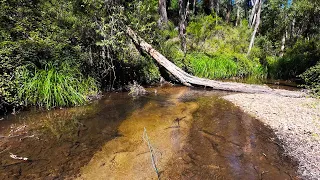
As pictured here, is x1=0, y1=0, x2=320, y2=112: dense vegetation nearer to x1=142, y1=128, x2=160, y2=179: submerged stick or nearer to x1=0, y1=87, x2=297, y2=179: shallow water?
x1=0, y1=87, x2=297, y2=179: shallow water

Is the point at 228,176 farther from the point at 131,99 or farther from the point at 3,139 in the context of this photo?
the point at 131,99

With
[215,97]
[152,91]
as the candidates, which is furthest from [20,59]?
[215,97]

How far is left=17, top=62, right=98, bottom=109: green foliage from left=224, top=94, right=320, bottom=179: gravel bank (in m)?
5.01

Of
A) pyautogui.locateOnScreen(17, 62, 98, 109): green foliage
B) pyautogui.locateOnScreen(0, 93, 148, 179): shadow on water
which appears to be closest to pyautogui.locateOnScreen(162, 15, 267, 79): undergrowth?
pyautogui.locateOnScreen(17, 62, 98, 109): green foliage

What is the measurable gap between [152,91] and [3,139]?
18.5 ft

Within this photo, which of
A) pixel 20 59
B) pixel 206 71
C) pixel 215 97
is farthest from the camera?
pixel 206 71

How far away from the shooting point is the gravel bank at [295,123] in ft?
12.4

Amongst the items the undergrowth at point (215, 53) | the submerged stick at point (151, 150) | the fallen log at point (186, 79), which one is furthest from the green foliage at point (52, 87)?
the undergrowth at point (215, 53)

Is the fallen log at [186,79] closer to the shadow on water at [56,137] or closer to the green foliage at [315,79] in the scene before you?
the green foliage at [315,79]

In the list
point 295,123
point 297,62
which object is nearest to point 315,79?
point 295,123

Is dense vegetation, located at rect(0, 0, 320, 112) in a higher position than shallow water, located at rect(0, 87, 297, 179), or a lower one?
higher

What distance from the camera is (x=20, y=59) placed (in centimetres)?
641

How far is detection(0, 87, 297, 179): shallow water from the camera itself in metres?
3.63

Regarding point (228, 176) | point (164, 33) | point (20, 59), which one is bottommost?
point (228, 176)
